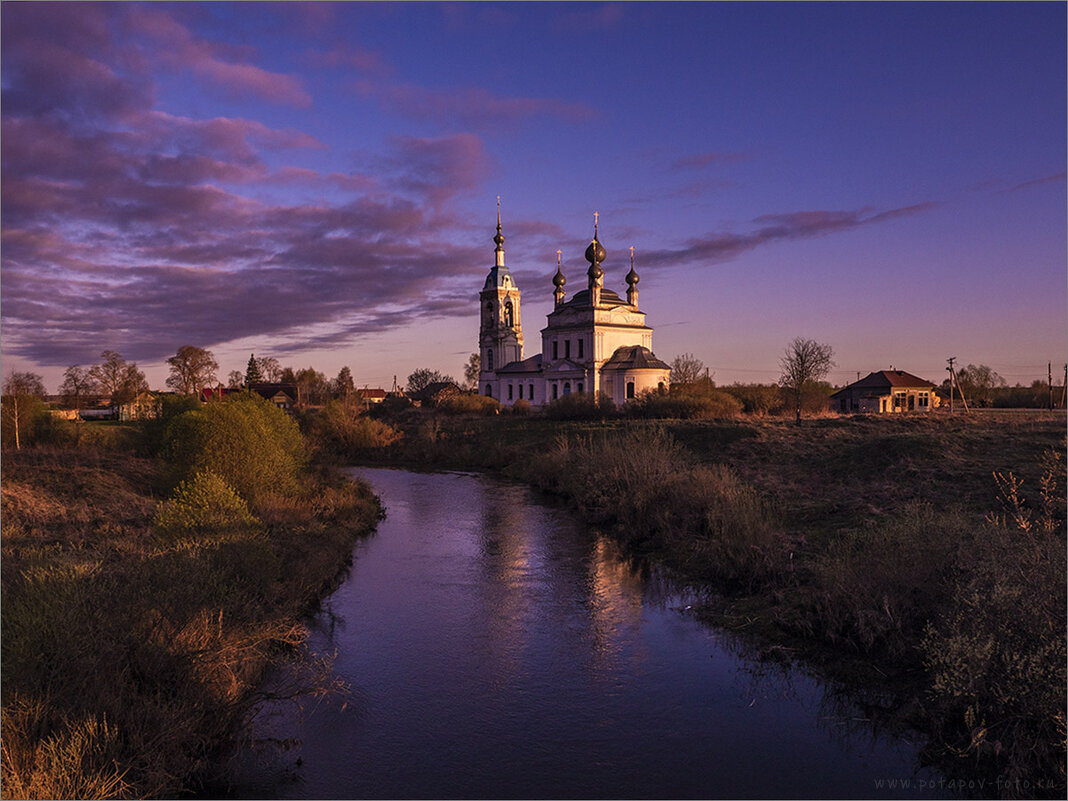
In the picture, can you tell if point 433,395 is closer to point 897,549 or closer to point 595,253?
point 595,253

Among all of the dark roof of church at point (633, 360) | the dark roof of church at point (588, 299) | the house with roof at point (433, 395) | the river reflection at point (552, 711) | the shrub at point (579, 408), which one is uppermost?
the dark roof of church at point (588, 299)

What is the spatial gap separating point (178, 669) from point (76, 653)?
1.38 m

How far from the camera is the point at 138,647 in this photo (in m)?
8.66

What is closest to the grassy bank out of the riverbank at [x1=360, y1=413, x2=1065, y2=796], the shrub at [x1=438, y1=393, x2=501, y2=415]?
the riverbank at [x1=360, y1=413, x2=1065, y2=796]

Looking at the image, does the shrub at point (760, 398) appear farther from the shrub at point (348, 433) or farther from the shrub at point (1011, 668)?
the shrub at point (1011, 668)

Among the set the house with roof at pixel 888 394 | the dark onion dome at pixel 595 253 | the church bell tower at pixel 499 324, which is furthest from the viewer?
the church bell tower at pixel 499 324

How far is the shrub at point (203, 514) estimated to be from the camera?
14.0 m

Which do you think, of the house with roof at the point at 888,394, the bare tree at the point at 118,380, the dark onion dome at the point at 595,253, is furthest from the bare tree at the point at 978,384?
the bare tree at the point at 118,380

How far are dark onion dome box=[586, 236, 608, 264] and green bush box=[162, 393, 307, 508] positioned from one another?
4997 cm

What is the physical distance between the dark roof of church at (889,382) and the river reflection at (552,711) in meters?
52.1

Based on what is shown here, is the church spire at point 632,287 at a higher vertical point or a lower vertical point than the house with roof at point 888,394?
higher

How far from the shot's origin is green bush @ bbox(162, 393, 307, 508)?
19.8 m

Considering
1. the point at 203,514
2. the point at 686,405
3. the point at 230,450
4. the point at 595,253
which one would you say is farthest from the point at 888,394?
the point at 203,514

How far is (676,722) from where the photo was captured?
388 inches
